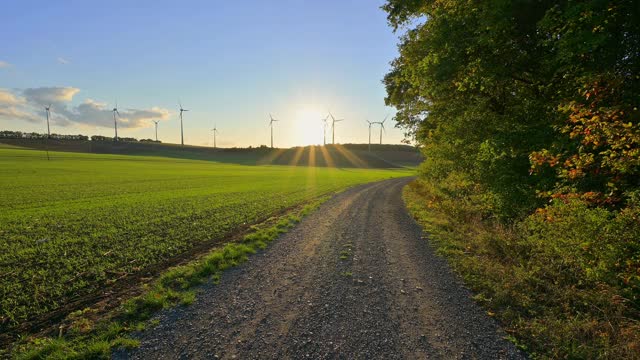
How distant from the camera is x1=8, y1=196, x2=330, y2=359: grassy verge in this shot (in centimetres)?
621

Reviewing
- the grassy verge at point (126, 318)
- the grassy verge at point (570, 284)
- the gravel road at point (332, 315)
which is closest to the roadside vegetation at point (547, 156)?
the grassy verge at point (570, 284)

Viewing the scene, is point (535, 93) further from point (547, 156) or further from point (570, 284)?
point (570, 284)

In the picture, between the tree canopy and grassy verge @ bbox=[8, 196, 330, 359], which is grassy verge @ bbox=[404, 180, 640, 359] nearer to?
the tree canopy

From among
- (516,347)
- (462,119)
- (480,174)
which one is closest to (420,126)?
(462,119)

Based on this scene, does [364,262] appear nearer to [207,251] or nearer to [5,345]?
[207,251]

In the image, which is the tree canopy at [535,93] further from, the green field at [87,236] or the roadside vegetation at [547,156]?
the green field at [87,236]

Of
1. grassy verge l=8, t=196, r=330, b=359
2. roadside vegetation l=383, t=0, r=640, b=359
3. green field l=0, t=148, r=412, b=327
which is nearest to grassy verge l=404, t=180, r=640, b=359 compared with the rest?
roadside vegetation l=383, t=0, r=640, b=359

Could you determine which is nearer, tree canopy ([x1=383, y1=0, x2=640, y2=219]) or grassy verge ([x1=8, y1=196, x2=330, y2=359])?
grassy verge ([x1=8, y1=196, x2=330, y2=359])

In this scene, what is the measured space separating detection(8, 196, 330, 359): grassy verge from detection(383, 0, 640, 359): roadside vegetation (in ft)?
26.0

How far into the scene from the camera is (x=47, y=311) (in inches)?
315

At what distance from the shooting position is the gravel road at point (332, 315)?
620cm

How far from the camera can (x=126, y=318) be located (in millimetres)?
7566

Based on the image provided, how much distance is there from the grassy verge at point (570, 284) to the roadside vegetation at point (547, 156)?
31mm

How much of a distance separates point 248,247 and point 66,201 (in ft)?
72.9
